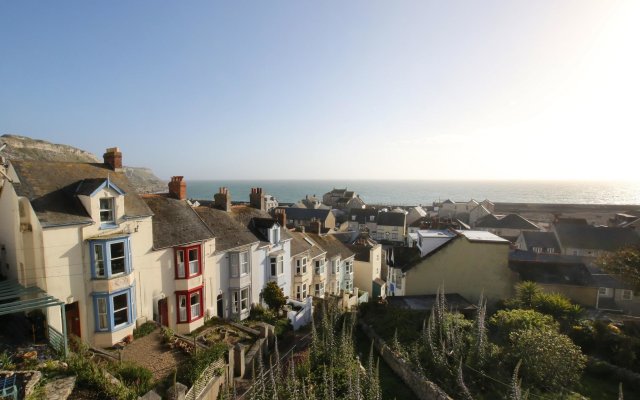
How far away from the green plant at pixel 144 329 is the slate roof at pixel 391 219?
63.1 m

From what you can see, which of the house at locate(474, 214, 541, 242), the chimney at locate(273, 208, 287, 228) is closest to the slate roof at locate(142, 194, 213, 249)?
the chimney at locate(273, 208, 287, 228)

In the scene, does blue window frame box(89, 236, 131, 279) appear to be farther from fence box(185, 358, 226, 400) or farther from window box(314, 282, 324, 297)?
window box(314, 282, 324, 297)

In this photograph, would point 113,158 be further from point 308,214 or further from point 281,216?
point 308,214

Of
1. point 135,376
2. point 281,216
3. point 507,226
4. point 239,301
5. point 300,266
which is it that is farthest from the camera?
point 507,226

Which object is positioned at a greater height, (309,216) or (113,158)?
(113,158)

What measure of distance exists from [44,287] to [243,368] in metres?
10.7

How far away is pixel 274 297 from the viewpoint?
87.2 ft

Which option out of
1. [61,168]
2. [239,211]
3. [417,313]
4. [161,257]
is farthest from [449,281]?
[61,168]

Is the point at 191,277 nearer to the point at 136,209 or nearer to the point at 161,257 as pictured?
the point at 161,257

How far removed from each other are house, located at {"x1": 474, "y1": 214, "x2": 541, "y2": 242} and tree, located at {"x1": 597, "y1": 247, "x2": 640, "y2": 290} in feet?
155

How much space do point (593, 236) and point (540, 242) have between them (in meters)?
7.75

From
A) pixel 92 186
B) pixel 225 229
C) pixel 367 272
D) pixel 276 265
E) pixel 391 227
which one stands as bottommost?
pixel 367 272

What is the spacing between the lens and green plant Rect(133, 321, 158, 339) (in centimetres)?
1848

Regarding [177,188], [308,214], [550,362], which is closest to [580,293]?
[550,362]
